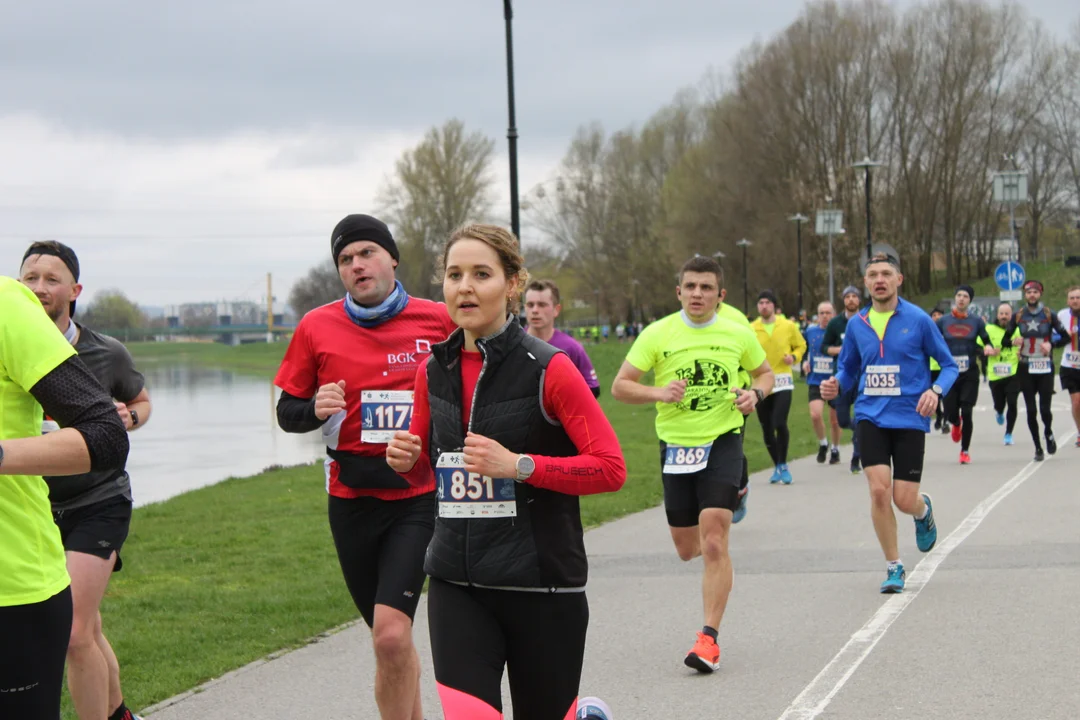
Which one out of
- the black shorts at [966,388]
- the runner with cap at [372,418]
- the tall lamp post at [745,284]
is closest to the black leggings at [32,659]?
the runner with cap at [372,418]

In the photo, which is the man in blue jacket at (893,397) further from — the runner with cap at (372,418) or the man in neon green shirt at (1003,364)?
the man in neon green shirt at (1003,364)

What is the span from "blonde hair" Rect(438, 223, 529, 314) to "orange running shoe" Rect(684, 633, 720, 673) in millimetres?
3074

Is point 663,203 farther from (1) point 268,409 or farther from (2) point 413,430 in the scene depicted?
(2) point 413,430

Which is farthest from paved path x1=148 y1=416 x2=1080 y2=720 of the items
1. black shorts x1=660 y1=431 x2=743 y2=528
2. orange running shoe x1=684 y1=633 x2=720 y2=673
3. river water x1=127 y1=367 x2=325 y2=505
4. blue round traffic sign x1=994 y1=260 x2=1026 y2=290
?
blue round traffic sign x1=994 y1=260 x2=1026 y2=290

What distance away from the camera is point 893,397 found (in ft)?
28.6

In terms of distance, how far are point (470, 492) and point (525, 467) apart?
25 centimetres

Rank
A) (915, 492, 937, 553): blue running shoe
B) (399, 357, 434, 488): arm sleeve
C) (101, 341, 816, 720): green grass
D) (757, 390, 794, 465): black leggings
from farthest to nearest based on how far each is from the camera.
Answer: (757, 390, 794, 465): black leggings → (915, 492, 937, 553): blue running shoe → (101, 341, 816, 720): green grass → (399, 357, 434, 488): arm sleeve

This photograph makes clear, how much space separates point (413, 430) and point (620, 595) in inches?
188

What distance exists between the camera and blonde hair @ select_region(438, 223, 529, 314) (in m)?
3.92

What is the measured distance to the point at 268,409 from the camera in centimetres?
3800

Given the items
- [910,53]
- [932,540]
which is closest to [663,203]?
[910,53]

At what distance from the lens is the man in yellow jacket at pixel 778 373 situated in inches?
597

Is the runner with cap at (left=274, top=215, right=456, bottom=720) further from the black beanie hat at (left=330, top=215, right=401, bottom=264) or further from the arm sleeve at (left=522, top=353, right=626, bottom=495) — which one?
the arm sleeve at (left=522, top=353, right=626, bottom=495)

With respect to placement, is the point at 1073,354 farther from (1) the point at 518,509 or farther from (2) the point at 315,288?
(2) the point at 315,288
